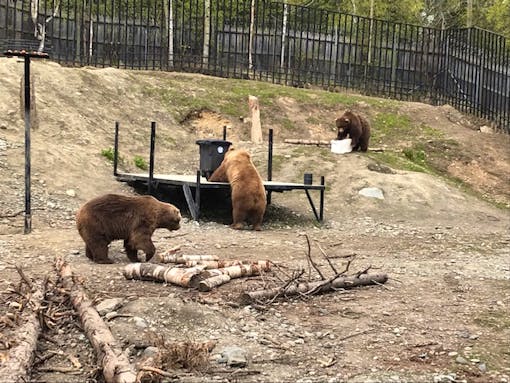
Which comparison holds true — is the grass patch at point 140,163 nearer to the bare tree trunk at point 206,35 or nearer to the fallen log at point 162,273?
the bare tree trunk at point 206,35

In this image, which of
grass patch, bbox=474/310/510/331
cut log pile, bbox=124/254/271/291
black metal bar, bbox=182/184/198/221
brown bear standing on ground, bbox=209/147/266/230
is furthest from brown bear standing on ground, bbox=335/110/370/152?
grass patch, bbox=474/310/510/331

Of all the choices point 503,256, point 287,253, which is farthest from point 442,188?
point 287,253

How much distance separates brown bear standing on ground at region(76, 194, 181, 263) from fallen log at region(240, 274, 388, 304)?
2214 millimetres

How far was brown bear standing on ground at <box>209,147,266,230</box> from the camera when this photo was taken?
1291 cm

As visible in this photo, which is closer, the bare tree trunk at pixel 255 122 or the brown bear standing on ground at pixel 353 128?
the brown bear standing on ground at pixel 353 128

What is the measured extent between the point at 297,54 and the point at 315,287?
1925cm

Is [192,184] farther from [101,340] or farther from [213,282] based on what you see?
[101,340]

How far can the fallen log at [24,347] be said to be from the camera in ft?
15.4

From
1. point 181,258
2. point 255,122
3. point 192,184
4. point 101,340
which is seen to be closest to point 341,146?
point 255,122

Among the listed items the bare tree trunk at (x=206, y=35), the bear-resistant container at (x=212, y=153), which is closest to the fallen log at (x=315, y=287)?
Answer: the bear-resistant container at (x=212, y=153)

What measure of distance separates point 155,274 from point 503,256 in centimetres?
635

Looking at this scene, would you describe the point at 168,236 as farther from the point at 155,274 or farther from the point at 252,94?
the point at 252,94

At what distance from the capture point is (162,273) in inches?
301

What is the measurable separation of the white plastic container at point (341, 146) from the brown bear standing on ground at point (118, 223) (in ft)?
31.2
